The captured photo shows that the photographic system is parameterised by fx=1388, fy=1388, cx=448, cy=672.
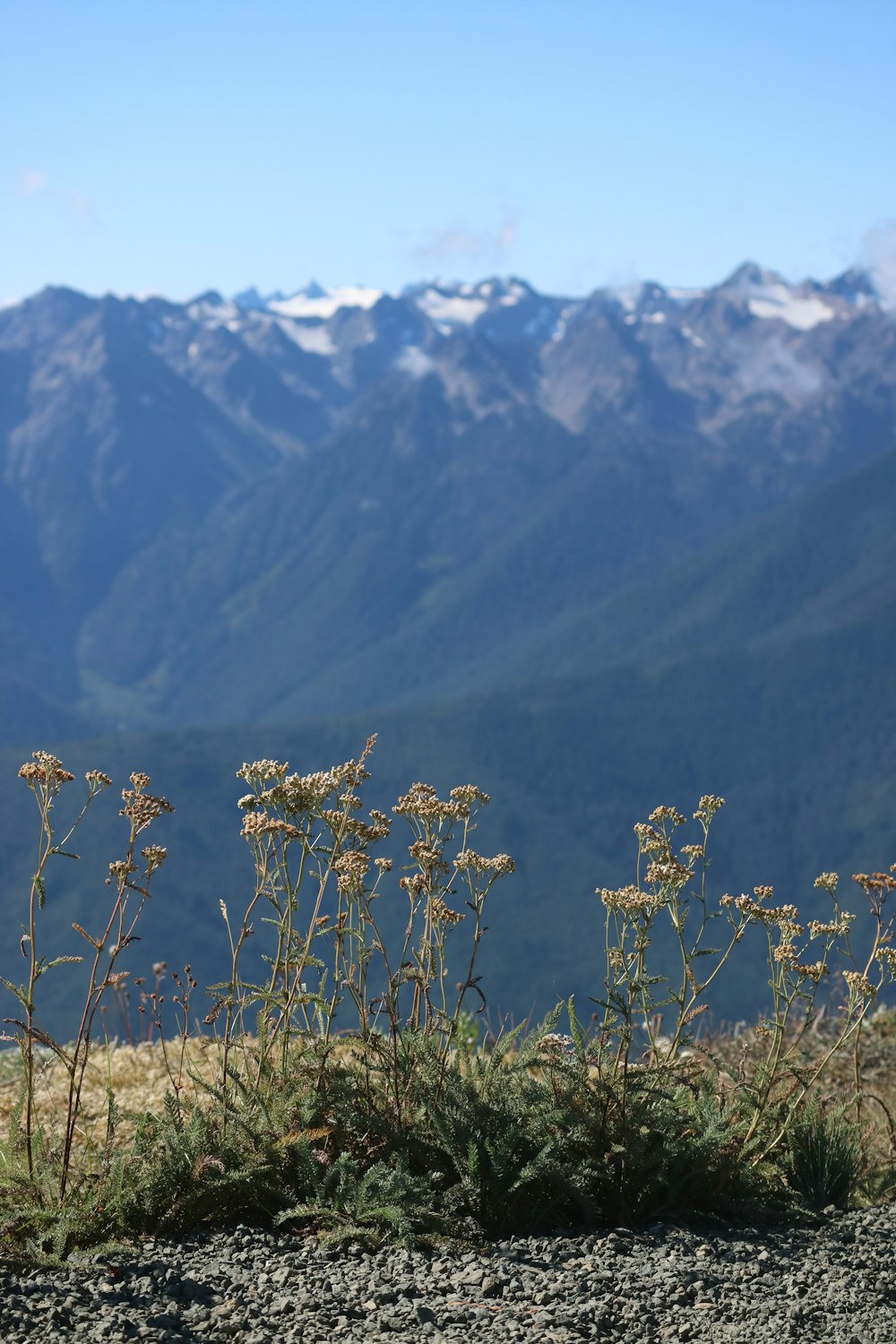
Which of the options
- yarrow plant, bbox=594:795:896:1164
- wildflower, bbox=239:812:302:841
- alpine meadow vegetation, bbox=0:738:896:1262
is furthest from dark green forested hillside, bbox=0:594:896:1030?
wildflower, bbox=239:812:302:841

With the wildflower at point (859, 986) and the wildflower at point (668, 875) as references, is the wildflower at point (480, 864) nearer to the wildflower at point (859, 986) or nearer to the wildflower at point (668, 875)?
the wildflower at point (668, 875)

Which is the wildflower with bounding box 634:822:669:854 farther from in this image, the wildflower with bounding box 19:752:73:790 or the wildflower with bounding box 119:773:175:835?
the wildflower with bounding box 19:752:73:790

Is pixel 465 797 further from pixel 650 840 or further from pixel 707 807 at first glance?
pixel 707 807

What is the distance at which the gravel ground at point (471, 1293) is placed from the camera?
4676mm

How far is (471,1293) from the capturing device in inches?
197

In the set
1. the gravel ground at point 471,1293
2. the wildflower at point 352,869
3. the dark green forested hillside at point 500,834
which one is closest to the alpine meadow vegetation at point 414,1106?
the wildflower at point 352,869

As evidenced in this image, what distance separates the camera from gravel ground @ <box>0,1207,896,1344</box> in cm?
468

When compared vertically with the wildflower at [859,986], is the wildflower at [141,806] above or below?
above

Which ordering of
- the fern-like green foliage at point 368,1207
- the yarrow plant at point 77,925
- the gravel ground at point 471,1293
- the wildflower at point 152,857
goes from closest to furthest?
the gravel ground at point 471,1293, the yarrow plant at point 77,925, the fern-like green foliage at point 368,1207, the wildflower at point 152,857

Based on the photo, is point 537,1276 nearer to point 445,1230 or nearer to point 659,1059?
point 445,1230

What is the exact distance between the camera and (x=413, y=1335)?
15.2 feet

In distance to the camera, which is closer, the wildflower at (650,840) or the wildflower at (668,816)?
the wildflower at (650,840)

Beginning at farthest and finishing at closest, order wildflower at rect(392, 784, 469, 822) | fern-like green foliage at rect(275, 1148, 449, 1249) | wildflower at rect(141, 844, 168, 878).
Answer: wildflower at rect(392, 784, 469, 822), wildflower at rect(141, 844, 168, 878), fern-like green foliage at rect(275, 1148, 449, 1249)

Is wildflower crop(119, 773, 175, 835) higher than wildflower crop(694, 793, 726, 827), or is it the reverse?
wildflower crop(119, 773, 175, 835)
